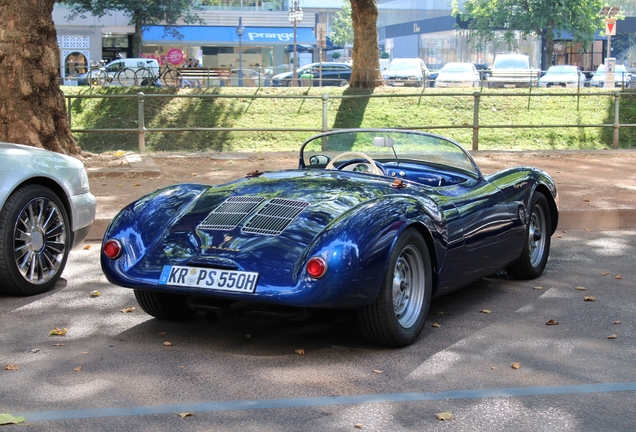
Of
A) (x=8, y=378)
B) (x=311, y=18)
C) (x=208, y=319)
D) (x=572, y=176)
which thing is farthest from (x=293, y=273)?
(x=311, y=18)

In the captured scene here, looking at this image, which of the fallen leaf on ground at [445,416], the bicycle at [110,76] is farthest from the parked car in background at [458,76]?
the fallen leaf on ground at [445,416]

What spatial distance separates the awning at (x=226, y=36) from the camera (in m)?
54.2

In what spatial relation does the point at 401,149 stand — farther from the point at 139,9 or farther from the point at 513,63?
the point at 139,9

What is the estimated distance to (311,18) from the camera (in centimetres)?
5928

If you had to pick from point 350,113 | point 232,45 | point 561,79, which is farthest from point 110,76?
point 232,45

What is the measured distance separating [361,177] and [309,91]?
22.3m

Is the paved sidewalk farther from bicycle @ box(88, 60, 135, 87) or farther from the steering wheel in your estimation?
bicycle @ box(88, 60, 135, 87)

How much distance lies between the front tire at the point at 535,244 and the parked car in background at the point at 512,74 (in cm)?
2008

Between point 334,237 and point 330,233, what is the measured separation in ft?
0.16

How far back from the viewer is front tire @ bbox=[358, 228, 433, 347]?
4.96 m

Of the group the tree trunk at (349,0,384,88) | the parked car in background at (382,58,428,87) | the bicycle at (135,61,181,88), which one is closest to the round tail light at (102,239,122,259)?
the tree trunk at (349,0,384,88)

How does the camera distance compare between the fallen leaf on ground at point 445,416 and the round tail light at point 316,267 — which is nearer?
the fallen leaf on ground at point 445,416

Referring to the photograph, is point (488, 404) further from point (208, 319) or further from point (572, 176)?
point (572, 176)

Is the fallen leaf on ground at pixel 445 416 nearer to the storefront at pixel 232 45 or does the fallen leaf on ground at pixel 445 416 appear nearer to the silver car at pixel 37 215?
the silver car at pixel 37 215
